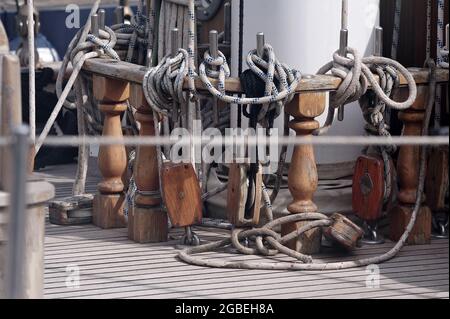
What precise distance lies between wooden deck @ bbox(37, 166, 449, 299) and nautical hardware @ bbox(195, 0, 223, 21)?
1.34 meters

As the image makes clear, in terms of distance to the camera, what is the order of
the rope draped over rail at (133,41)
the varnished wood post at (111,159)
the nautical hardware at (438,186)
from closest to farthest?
the nautical hardware at (438,186), the varnished wood post at (111,159), the rope draped over rail at (133,41)

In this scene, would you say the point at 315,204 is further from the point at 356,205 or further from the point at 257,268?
the point at 257,268

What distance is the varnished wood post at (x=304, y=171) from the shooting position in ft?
16.3

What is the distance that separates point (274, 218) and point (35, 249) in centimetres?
181

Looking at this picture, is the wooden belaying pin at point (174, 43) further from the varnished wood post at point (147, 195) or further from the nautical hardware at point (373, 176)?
the nautical hardware at point (373, 176)

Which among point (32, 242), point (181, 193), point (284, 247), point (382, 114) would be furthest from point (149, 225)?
Result: point (32, 242)

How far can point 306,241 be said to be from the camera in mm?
5082

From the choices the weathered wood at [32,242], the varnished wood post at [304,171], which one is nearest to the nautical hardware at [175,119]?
the varnished wood post at [304,171]

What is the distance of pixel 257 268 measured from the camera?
16.0 feet

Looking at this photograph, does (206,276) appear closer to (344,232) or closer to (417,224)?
(344,232)

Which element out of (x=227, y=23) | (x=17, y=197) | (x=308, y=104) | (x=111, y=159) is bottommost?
(x=111, y=159)

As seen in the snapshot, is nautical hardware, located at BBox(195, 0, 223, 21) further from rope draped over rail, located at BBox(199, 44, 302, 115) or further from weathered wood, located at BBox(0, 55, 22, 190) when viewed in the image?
weathered wood, located at BBox(0, 55, 22, 190)

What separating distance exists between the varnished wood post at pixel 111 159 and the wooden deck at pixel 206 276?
0.31 metres

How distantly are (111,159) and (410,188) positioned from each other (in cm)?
145
